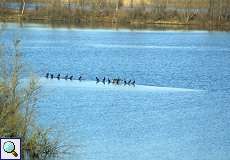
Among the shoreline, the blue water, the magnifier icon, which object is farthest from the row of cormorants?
the shoreline

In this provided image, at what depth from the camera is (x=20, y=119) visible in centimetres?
1417

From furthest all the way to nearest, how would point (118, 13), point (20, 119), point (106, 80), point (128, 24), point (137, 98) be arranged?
point (118, 13) → point (128, 24) → point (106, 80) → point (137, 98) → point (20, 119)

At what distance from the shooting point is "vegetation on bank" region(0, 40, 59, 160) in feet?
45.8

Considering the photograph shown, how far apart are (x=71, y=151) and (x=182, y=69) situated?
63.4 ft

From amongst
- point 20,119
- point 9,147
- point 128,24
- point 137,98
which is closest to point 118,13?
point 128,24

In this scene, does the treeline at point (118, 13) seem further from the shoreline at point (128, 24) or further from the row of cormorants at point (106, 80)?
the row of cormorants at point (106, 80)

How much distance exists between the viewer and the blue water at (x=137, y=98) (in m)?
17.9

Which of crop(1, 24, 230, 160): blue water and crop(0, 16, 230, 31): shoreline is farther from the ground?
crop(0, 16, 230, 31): shoreline

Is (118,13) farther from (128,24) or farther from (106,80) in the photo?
(106,80)

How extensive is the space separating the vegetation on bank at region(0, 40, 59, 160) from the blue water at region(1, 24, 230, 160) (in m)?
1.36

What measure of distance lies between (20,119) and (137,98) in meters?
11.1

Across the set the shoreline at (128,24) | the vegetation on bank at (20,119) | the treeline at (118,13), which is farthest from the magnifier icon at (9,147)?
the treeline at (118,13)

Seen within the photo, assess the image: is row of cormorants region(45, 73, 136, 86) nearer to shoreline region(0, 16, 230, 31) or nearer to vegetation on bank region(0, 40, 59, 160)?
vegetation on bank region(0, 40, 59, 160)

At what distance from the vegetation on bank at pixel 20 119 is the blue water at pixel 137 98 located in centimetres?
136
